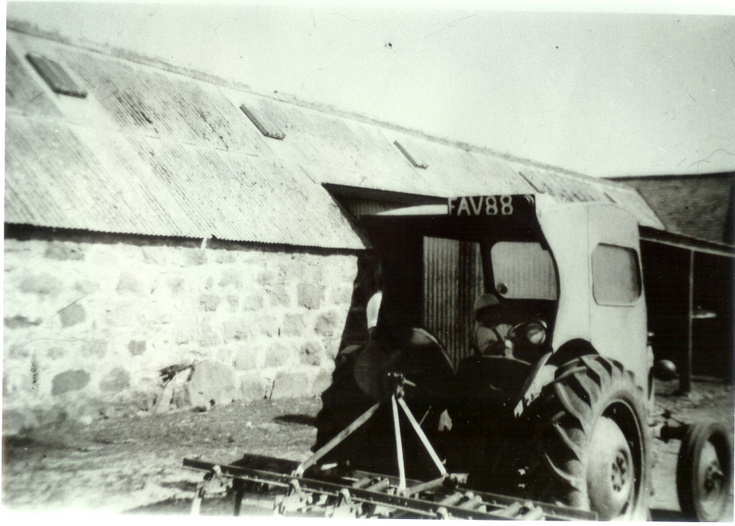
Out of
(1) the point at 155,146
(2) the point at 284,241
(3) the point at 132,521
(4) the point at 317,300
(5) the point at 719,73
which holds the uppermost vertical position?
(5) the point at 719,73

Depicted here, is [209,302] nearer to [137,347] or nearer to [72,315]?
[137,347]

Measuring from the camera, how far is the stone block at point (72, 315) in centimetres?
471

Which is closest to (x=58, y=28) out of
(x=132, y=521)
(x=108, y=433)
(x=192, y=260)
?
(x=192, y=260)

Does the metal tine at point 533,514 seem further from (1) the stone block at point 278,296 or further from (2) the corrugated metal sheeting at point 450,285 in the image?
(1) the stone block at point 278,296

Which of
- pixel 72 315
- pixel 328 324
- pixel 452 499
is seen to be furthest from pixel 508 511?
pixel 328 324

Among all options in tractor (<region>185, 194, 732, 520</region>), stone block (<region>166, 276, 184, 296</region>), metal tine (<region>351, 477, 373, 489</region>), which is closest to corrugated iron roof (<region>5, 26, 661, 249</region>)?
stone block (<region>166, 276, 184, 296</region>)

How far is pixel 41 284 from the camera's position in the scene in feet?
Answer: 15.4

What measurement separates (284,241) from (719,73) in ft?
13.9

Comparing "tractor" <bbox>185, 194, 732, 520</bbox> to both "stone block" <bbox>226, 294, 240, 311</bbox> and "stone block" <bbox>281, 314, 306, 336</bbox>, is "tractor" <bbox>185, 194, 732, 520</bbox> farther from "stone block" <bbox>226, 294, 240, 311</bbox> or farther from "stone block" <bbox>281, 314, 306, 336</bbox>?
"stone block" <bbox>281, 314, 306, 336</bbox>

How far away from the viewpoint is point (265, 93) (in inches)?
292

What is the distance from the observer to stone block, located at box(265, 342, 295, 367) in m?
6.44

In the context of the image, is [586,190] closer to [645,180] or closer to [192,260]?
[645,180]

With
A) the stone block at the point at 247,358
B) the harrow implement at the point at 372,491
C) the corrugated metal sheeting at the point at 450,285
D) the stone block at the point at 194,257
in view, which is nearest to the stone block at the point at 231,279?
the stone block at the point at 194,257

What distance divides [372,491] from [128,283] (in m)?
3.24
